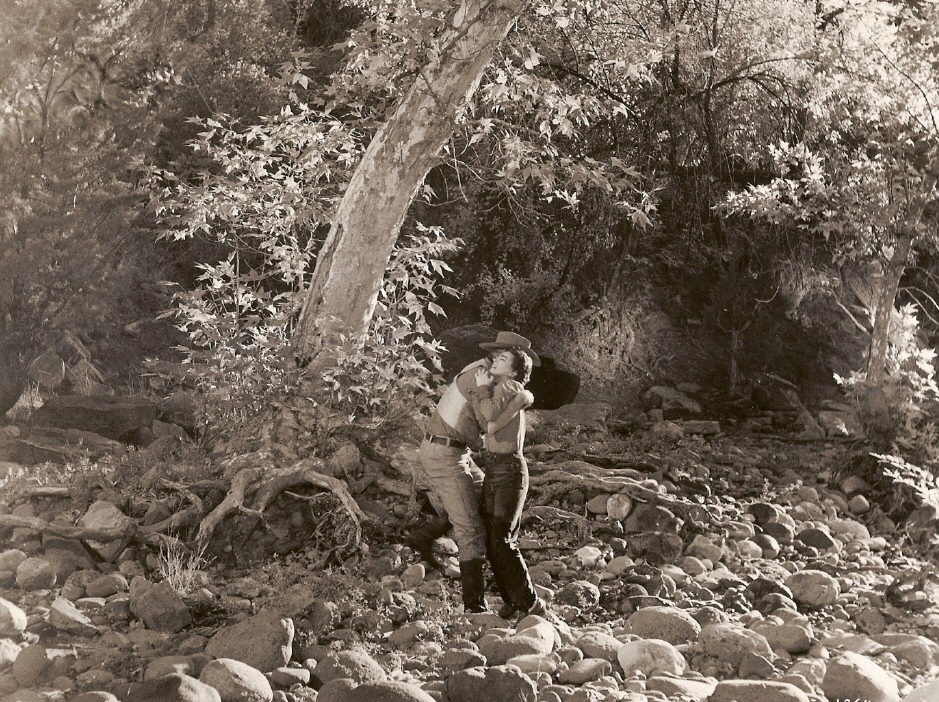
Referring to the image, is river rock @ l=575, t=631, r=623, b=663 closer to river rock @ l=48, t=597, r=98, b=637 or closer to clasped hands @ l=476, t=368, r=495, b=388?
clasped hands @ l=476, t=368, r=495, b=388

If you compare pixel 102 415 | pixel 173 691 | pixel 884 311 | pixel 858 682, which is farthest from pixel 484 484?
pixel 884 311

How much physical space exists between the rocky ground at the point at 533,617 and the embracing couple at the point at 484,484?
12 centimetres

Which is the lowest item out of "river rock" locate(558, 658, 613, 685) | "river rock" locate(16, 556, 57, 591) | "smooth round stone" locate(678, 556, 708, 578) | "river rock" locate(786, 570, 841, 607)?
"river rock" locate(16, 556, 57, 591)

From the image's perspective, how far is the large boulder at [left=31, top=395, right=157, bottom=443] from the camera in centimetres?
381

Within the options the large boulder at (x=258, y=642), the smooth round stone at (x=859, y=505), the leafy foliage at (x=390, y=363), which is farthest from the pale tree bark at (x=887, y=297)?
the large boulder at (x=258, y=642)

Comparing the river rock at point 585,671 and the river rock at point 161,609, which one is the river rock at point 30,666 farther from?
the river rock at point 585,671

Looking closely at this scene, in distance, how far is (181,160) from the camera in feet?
15.3

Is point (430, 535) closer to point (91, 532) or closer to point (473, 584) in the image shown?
point (473, 584)

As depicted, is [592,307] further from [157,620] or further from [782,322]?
[157,620]

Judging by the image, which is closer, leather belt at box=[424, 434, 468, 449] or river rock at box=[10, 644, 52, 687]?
river rock at box=[10, 644, 52, 687]

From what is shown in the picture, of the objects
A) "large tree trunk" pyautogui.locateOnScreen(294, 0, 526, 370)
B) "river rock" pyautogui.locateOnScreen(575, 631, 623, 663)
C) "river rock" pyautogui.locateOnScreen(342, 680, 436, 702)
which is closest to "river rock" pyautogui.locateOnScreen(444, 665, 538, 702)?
"river rock" pyautogui.locateOnScreen(342, 680, 436, 702)

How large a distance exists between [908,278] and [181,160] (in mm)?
4249

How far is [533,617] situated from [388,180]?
2.47 meters

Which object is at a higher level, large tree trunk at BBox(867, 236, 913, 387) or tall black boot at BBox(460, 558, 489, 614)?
large tree trunk at BBox(867, 236, 913, 387)
